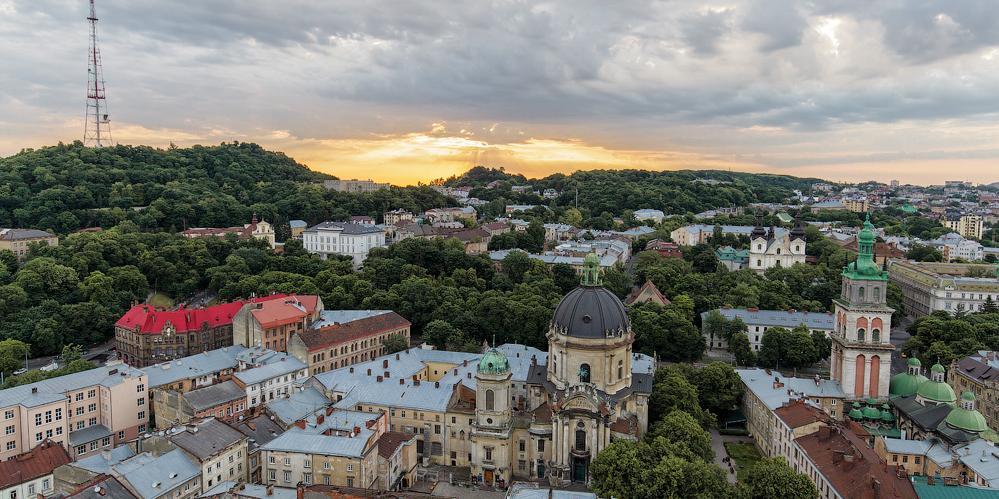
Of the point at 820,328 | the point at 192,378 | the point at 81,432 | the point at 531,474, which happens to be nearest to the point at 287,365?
the point at 192,378

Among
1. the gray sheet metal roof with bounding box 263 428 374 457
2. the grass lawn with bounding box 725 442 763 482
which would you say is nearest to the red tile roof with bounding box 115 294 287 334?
the gray sheet metal roof with bounding box 263 428 374 457

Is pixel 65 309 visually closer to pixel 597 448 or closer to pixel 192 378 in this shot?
pixel 192 378

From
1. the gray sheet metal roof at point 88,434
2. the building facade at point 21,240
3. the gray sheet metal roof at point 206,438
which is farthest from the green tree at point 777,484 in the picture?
the building facade at point 21,240

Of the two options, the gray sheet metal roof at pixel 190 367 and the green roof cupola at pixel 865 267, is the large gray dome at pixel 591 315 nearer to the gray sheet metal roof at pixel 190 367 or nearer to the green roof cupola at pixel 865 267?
the green roof cupola at pixel 865 267

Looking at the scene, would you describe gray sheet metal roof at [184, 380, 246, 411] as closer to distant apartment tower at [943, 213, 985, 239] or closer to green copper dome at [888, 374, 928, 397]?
green copper dome at [888, 374, 928, 397]

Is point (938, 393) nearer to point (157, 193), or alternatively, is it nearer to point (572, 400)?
point (572, 400)

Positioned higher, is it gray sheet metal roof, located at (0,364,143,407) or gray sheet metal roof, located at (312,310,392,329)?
gray sheet metal roof, located at (312,310,392,329)
